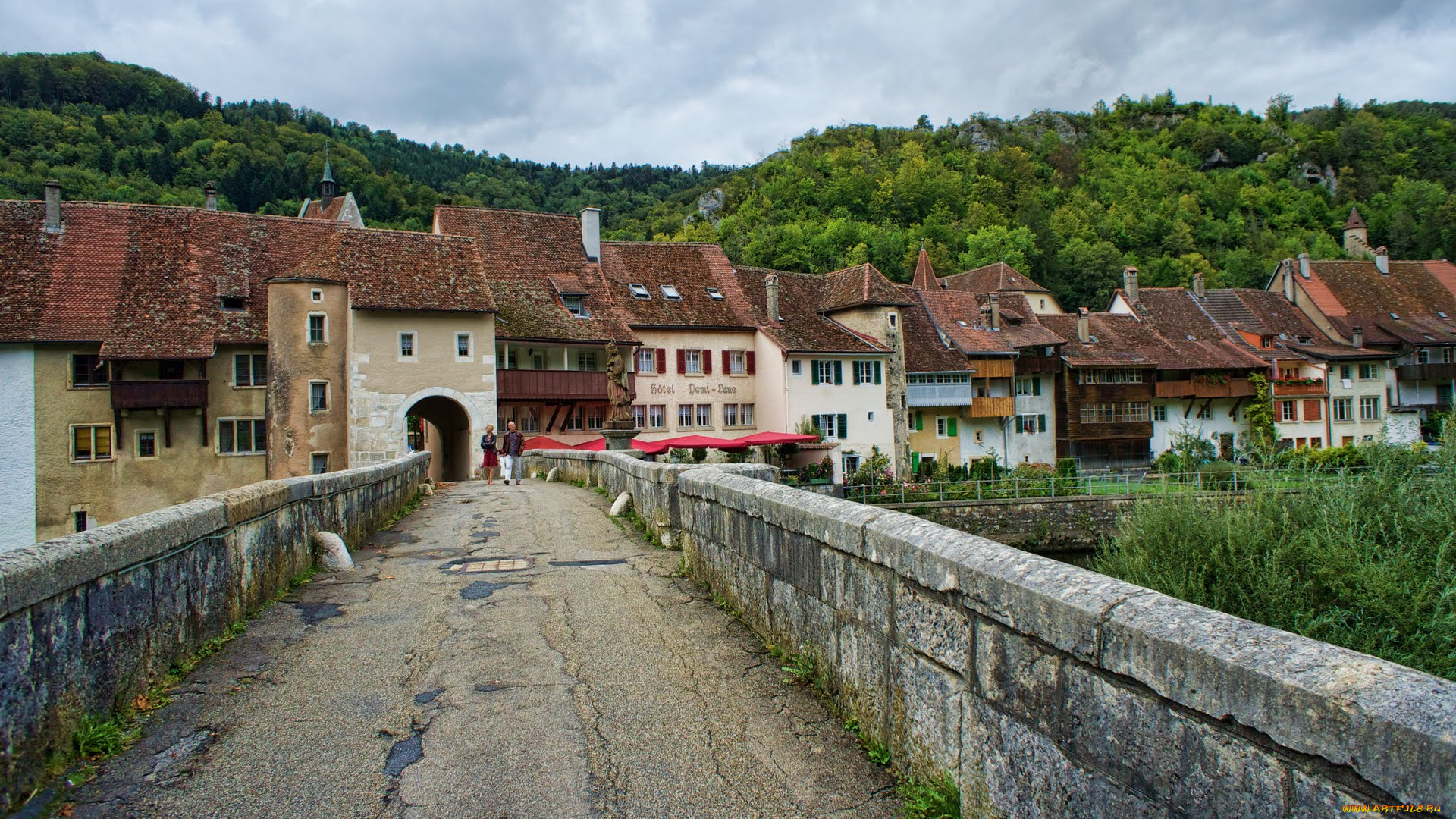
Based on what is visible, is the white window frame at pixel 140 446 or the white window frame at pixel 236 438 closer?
the white window frame at pixel 140 446

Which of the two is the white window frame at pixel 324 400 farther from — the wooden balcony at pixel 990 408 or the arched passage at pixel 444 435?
the wooden balcony at pixel 990 408

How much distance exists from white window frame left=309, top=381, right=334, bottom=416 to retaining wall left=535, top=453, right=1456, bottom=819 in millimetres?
36043

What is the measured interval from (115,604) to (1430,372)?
72785mm

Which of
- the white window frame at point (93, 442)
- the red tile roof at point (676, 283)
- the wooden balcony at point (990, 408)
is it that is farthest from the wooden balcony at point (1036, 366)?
the white window frame at point (93, 442)

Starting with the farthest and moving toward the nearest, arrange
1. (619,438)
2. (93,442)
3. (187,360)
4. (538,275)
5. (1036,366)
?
(1036,366), (538,275), (93,442), (187,360), (619,438)

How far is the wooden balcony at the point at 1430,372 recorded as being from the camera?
5997cm

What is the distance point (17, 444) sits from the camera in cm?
3628

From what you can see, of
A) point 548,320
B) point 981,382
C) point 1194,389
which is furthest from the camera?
point 1194,389

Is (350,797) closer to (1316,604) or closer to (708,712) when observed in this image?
(708,712)

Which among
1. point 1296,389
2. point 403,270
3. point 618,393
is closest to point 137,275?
point 403,270

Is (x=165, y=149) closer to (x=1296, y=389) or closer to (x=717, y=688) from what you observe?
(x=1296, y=389)

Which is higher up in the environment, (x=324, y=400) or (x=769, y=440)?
(x=324, y=400)

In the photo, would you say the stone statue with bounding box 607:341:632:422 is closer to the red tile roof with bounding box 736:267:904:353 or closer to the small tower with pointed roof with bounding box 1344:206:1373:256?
the red tile roof with bounding box 736:267:904:353

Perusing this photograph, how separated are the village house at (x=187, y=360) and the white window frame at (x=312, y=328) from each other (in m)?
0.06
